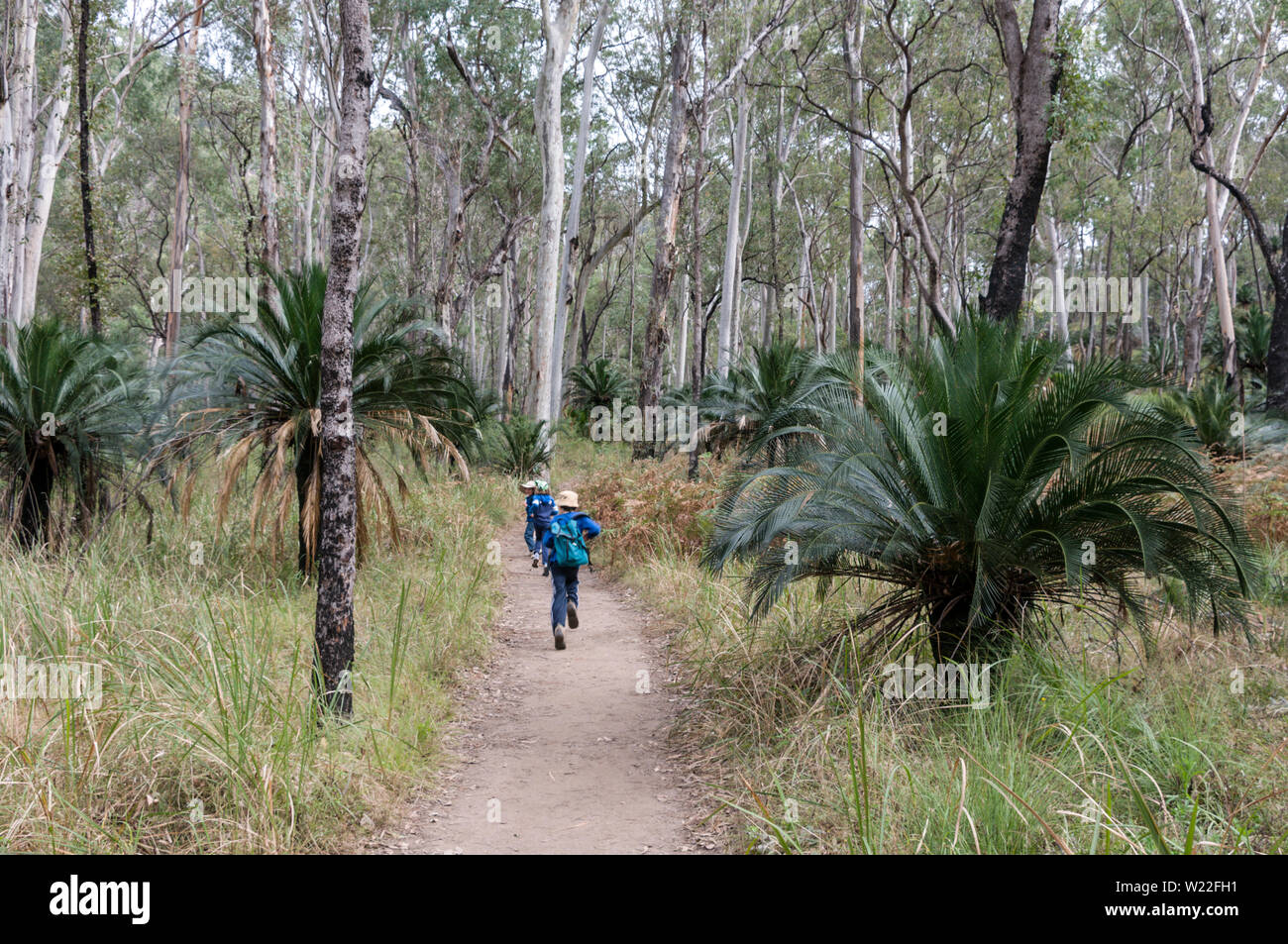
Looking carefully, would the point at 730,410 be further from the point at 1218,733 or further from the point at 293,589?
the point at 1218,733

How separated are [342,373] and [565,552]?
294 cm

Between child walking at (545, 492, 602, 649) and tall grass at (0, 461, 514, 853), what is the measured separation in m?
0.73

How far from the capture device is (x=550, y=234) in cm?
1616

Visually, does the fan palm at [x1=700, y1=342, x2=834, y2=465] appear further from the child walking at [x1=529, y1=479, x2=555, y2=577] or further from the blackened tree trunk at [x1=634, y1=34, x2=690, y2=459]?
the child walking at [x1=529, y1=479, x2=555, y2=577]

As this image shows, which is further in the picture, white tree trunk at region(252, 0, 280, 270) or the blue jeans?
white tree trunk at region(252, 0, 280, 270)

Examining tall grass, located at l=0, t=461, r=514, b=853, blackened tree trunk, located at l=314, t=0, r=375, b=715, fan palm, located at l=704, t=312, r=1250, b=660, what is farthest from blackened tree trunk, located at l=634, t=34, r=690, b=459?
blackened tree trunk, located at l=314, t=0, r=375, b=715

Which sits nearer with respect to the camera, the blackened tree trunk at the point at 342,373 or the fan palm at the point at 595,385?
the blackened tree trunk at the point at 342,373

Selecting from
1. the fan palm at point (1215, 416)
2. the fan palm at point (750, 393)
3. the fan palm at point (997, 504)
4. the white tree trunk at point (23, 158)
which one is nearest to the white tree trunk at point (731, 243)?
the fan palm at point (750, 393)

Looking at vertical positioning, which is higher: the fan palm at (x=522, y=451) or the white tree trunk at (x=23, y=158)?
the white tree trunk at (x=23, y=158)

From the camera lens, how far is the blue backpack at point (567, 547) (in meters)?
7.11

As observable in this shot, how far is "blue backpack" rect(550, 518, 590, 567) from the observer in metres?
7.11

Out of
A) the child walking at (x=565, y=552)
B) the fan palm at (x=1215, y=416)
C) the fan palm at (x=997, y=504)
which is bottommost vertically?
the child walking at (x=565, y=552)

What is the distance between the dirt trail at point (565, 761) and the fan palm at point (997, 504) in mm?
1185

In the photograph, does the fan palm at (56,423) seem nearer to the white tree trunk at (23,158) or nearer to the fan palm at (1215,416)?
the white tree trunk at (23,158)
